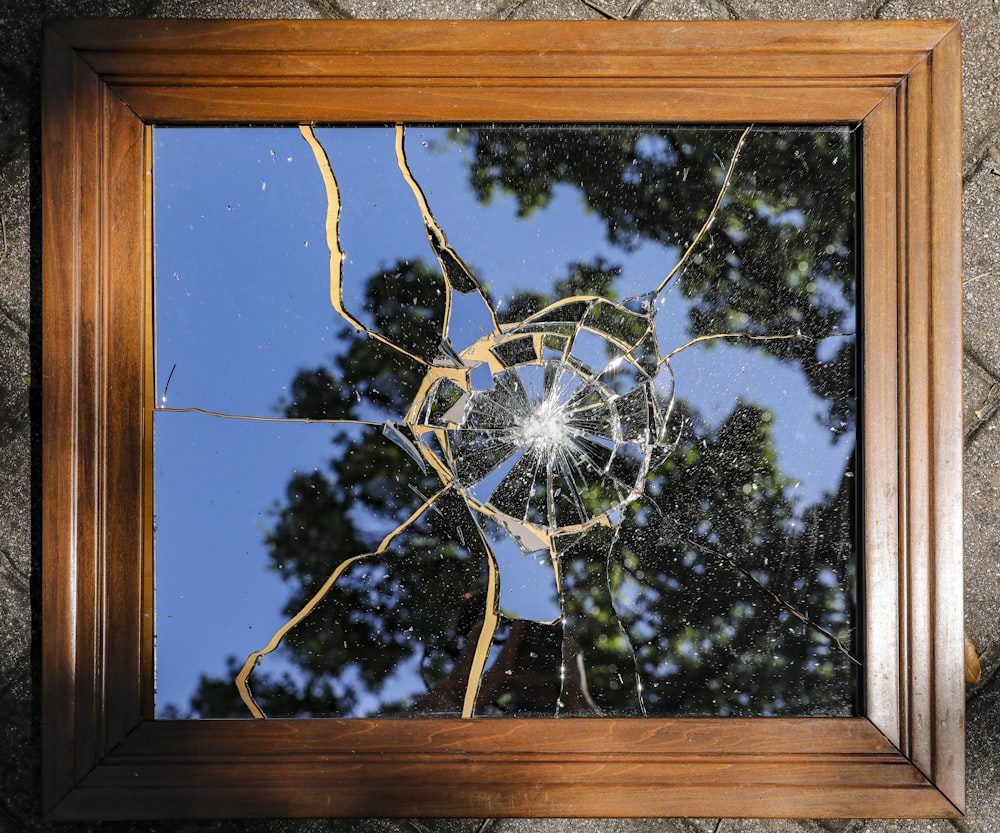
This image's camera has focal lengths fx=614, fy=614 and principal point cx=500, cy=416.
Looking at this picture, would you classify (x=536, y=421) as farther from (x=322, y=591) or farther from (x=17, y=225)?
(x=17, y=225)

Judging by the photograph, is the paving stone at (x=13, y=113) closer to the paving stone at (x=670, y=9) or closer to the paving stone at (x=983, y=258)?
the paving stone at (x=670, y=9)

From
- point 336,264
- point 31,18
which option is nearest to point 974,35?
point 336,264

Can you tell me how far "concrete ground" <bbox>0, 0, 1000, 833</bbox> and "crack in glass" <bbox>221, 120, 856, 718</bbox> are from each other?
0.19m

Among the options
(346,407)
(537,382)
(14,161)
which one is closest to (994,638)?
(537,382)

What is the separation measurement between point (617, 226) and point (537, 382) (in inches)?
9.1

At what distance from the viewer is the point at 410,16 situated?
80 centimetres

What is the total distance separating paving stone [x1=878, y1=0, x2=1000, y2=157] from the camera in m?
0.80

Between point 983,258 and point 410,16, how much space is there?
0.81 metres

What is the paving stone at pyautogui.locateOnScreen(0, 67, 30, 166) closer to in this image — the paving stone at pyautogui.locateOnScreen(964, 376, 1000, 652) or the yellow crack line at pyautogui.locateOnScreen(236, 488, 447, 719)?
the yellow crack line at pyautogui.locateOnScreen(236, 488, 447, 719)

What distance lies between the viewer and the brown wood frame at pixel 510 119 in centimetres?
77

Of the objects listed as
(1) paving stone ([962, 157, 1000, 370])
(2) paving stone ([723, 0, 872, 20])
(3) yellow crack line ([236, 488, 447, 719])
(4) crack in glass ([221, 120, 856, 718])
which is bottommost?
(3) yellow crack line ([236, 488, 447, 719])

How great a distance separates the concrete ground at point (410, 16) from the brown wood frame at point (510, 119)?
50 mm

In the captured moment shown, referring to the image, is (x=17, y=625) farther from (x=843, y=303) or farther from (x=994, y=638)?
(x=994, y=638)

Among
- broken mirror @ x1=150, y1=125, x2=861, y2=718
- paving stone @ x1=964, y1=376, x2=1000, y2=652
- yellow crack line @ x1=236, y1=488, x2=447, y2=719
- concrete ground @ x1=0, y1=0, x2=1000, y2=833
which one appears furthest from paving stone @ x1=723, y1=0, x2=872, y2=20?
yellow crack line @ x1=236, y1=488, x2=447, y2=719
